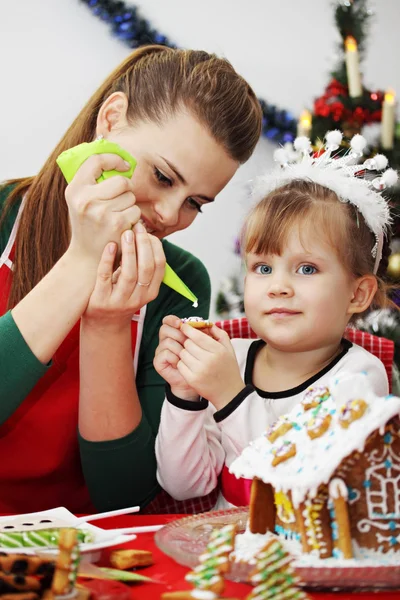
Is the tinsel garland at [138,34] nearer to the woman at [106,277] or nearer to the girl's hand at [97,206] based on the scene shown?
the woman at [106,277]

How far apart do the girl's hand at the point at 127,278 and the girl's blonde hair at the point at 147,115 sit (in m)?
0.25

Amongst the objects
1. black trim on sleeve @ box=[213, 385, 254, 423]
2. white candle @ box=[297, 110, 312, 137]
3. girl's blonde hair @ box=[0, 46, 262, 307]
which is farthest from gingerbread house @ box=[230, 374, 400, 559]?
white candle @ box=[297, 110, 312, 137]

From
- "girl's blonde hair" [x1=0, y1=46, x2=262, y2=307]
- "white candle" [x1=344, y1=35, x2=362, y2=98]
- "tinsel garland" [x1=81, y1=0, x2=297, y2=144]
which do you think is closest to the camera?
"girl's blonde hair" [x1=0, y1=46, x2=262, y2=307]

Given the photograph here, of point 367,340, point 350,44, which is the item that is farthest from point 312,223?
point 350,44

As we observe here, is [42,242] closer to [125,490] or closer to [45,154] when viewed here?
[125,490]

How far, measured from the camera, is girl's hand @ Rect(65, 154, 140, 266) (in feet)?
3.69

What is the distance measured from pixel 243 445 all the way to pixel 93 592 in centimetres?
57

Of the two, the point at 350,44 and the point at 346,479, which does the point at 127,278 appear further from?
the point at 350,44

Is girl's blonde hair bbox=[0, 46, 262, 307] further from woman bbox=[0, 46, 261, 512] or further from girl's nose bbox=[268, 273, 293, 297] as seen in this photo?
girl's nose bbox=[268, 273, 293, 297]

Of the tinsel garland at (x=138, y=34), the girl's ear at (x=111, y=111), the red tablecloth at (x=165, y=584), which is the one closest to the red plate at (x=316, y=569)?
the red tablecloth at (x=165, y=584)

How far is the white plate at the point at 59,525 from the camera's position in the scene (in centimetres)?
75

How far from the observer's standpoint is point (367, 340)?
1.50m

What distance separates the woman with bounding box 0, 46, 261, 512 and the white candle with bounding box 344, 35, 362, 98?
1.27 meters

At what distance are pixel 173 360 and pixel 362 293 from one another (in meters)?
0.39
